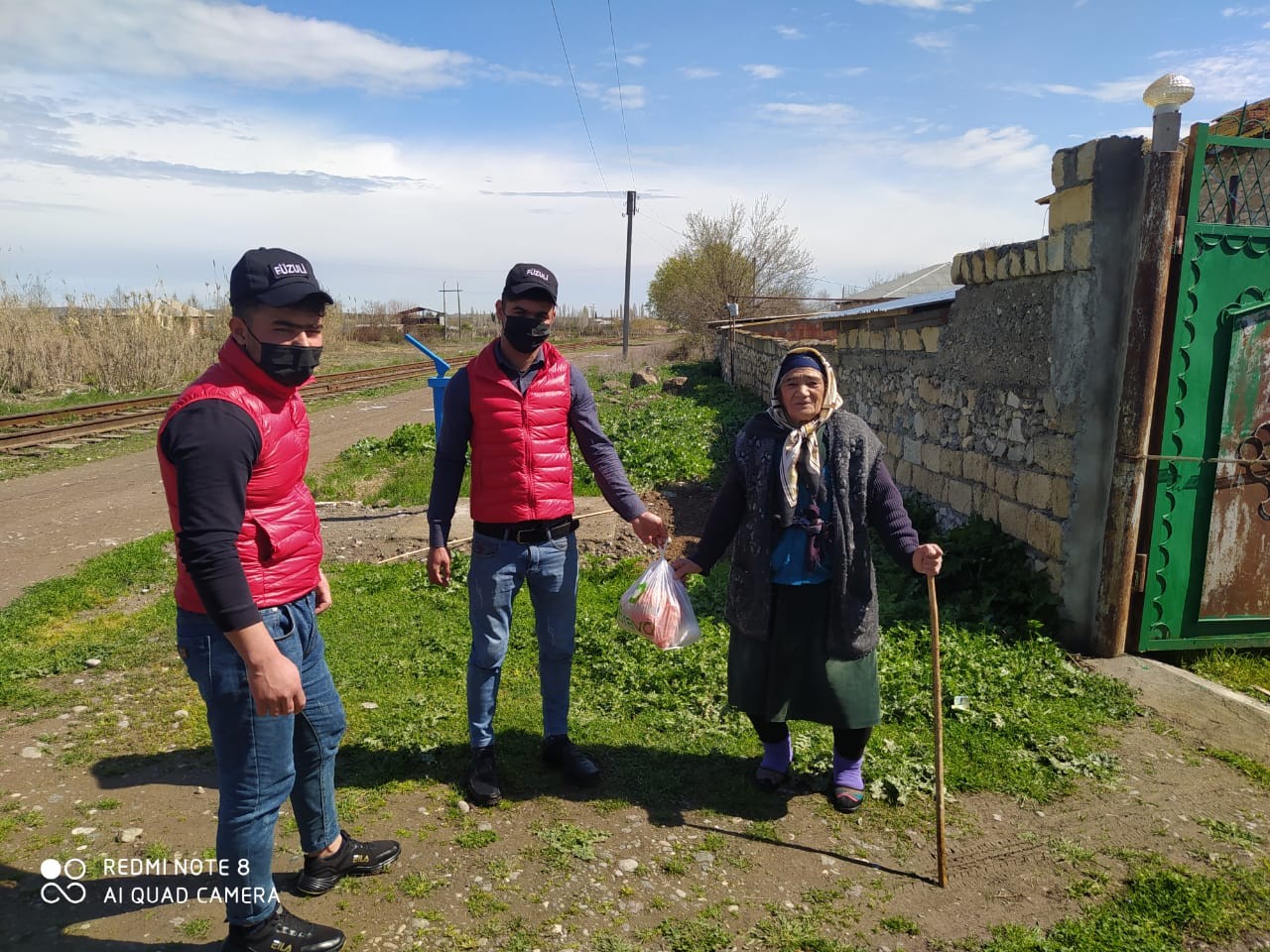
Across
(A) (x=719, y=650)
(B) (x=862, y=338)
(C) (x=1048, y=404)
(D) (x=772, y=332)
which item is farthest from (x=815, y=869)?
(D) (x=772, y=332)

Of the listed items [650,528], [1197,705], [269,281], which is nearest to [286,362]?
[269,281]

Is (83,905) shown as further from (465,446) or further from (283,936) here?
(465,446)

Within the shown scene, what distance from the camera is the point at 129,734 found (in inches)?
165

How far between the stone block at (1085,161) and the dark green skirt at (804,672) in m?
3.15

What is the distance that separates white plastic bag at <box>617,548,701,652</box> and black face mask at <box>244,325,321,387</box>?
1.63 meters

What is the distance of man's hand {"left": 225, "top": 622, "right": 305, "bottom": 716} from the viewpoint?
7.39 ft

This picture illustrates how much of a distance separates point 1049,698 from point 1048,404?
1.80m

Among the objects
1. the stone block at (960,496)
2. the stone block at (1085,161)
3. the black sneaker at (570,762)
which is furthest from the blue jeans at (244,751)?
the stone block at (960,496)

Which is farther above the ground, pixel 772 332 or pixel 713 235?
pixel 713 235

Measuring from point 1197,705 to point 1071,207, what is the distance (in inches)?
113

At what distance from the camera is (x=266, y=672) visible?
2.27 m

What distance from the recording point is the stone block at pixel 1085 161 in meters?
4.74

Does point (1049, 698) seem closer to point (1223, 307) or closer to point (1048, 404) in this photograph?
point (1048, 404)

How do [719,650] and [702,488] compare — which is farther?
[702,488]
